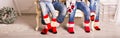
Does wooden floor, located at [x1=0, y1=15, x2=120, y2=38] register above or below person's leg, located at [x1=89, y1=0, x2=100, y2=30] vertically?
below

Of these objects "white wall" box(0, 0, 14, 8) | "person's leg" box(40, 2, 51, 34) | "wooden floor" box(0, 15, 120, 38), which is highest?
"white wall" box(0, 0, 14, 8)

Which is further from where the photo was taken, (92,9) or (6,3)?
(6,3)

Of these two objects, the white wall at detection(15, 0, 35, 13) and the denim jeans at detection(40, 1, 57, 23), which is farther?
the white wall at detection(15, 0, 35, 13)

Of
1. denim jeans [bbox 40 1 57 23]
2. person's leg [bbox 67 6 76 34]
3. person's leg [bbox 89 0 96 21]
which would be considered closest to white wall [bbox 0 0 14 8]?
denim jeans [bbox 40 1 57 23]

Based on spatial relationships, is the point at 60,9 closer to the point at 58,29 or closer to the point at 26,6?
the point at 58,29

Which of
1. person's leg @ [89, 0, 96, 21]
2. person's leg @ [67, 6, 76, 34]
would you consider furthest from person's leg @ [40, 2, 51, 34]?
person's leg @ [89, 0, 96, 21]

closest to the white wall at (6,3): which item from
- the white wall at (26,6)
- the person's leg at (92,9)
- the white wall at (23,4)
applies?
the white wall at (23,4)

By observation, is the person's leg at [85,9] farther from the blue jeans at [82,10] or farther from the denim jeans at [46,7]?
the denim jeans at [46,7]

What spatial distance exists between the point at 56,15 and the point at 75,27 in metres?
0.49

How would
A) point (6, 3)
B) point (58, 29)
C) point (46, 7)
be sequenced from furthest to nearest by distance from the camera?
point (6, 3)
point (58, 29)
point (46, 7)

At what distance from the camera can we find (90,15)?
3.01 meters

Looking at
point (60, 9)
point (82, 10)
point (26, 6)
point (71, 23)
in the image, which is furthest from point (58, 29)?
point (26, 6)

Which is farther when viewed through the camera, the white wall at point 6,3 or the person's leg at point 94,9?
the white wall at point 6,3

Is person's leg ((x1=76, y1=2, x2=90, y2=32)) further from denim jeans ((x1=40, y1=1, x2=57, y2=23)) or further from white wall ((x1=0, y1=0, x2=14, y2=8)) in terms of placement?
white wall ((x1=0, y1=0, x2=14, y2=8))
